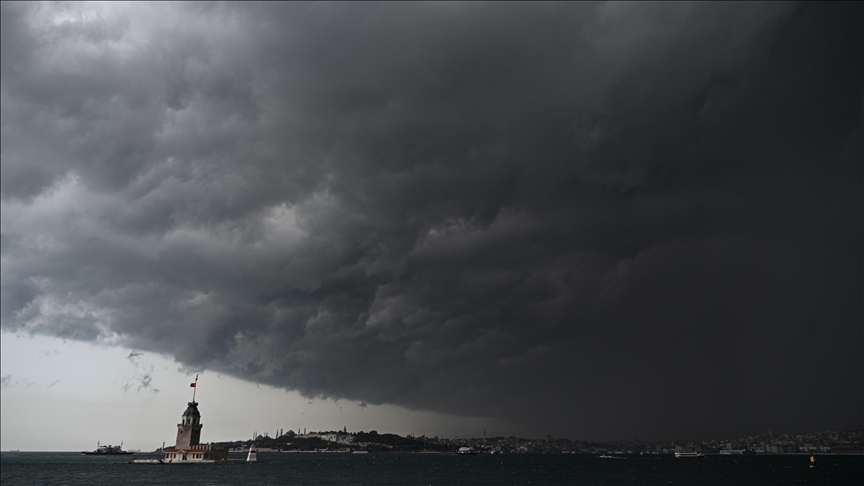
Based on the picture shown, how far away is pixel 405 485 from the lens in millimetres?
108625

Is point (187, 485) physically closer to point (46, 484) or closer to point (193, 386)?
point (46, 484)

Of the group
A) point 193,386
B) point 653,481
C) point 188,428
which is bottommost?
point 653,481

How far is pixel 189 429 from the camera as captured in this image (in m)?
143

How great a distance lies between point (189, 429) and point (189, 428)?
1.52 ft

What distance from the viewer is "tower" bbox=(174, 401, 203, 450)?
142125 millimetres

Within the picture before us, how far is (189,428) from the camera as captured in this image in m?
143

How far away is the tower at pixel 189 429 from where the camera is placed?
142125 millimetres

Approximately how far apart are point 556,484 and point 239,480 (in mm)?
68543

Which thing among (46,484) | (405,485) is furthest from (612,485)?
(46,484)

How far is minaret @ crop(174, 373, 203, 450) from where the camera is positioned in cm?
14212

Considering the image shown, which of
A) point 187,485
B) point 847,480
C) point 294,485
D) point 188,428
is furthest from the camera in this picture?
point 188,428

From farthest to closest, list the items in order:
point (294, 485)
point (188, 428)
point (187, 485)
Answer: point (188, 428) < point (294, 485) < point (187, 485)

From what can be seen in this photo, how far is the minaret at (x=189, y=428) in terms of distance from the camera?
466 ft

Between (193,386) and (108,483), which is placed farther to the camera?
(193,386)
